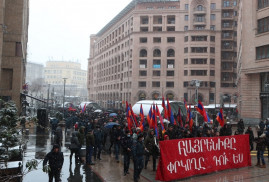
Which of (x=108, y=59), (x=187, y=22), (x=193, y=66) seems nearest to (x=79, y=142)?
(x=193, y=66)

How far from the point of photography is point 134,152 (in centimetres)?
1047

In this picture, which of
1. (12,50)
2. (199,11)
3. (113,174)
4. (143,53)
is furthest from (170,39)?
(113,174)

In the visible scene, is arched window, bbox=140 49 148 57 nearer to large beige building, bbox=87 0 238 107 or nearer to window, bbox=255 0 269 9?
large beige building, bbox=87 0 238 107

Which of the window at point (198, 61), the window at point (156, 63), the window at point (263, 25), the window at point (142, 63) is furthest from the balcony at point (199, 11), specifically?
the window at point (263, 25)

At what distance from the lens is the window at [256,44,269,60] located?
1379 inches

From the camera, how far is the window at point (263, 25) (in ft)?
→ 115

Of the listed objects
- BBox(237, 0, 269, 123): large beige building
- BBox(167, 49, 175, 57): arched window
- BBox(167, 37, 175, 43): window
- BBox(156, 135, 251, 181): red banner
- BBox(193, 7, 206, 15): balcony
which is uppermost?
BBox(193, 7, 206, 15): balcony

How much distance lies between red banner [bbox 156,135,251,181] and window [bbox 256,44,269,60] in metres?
25.1

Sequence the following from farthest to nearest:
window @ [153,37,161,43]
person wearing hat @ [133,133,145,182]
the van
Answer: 1. window @ [153,37,161,43]
2. the van
3. person wearing hat @ [133,133,145,182]

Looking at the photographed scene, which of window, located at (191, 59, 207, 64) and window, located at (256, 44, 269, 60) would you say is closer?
window, located at (256, 44, 269, 60)

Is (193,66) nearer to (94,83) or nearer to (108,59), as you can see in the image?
(108,59)

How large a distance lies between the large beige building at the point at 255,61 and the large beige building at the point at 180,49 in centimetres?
3395

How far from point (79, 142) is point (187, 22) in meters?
67.9

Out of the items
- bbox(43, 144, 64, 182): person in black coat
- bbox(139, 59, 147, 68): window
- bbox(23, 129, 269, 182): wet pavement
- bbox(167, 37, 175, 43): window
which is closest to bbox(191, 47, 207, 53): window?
bbox(167, 37, 175, 43): window
